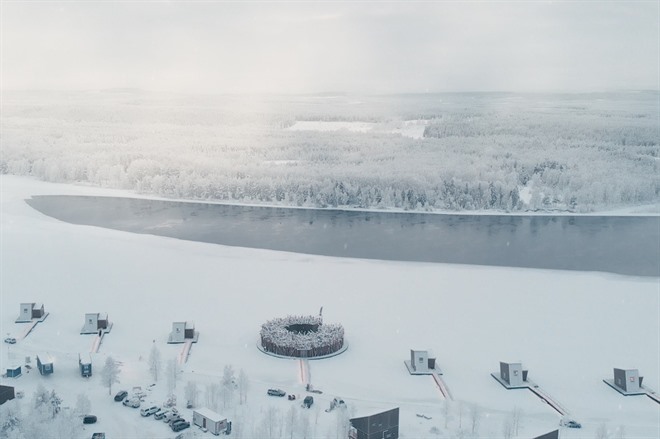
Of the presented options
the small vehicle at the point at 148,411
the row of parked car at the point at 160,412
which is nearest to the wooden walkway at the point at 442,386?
the row of parked car at the point at 160,412

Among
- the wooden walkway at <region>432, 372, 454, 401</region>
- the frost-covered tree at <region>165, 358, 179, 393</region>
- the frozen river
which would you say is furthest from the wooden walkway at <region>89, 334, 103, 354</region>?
the frozen river

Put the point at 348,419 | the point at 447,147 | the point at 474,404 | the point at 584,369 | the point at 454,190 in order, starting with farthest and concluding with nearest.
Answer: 1. the point at 447,147
2. the point at 454,190
3. the point at 584,369
4. the point at 474,404
5. the point at 348,419

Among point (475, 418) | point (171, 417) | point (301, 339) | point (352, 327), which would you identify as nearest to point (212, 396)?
point (171, 417)

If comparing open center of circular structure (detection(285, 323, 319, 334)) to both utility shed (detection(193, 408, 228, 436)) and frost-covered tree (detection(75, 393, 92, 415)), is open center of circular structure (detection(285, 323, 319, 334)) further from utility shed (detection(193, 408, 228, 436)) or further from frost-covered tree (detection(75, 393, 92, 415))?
frost-covered tree (detection(75, 393, 92, 415))

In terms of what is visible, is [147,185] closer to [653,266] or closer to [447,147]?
[447,147]

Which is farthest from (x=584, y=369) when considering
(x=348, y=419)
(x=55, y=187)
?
(x=55, y=187)

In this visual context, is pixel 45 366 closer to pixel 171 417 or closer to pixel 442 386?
pixel 171 417
